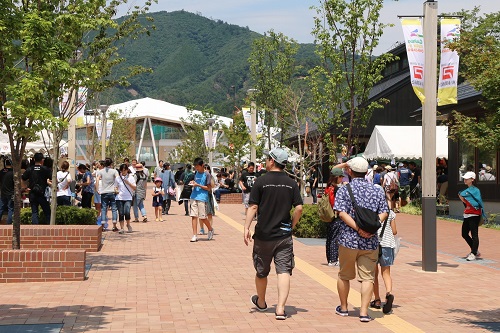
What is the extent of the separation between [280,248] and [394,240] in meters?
1.49

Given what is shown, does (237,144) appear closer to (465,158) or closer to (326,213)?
(465,158)

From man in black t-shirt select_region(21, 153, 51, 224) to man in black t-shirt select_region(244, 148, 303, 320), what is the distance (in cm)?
837

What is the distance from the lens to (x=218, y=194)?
34406mm

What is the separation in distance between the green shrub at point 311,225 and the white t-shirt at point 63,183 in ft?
16.4

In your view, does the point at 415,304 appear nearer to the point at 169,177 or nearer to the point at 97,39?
the point at 97,39

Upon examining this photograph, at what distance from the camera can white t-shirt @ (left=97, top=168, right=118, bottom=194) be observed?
18.5 meters

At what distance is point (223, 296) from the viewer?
9641 millimetres

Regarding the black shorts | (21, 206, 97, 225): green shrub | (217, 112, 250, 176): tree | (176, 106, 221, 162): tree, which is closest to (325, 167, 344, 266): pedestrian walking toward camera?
the black shorts

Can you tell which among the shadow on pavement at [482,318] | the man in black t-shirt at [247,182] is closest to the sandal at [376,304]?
the shadow on pavement at [482,318]

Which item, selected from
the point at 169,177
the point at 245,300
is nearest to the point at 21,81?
the point at 245,300

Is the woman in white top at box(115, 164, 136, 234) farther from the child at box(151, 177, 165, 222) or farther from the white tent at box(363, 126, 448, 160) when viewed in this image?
the white tent at box(363, 126, 448, 160)

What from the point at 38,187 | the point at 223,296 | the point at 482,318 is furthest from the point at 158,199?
the point at 482,318

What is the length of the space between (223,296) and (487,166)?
17.1 m

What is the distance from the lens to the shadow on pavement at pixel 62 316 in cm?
775
